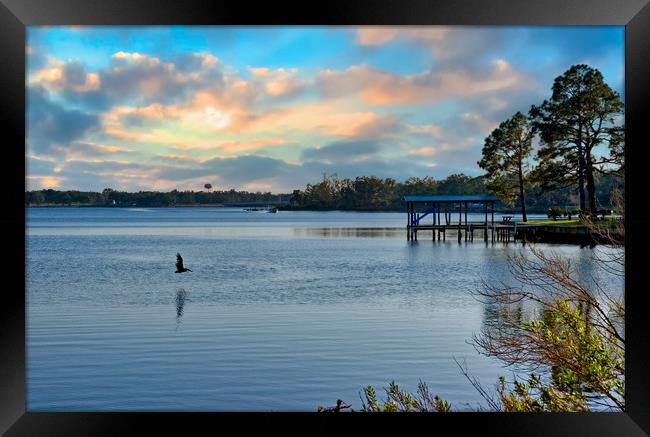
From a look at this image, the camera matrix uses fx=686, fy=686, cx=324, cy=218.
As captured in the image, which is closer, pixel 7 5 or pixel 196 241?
pixel 7 5

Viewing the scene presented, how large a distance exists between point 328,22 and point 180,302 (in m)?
13.3

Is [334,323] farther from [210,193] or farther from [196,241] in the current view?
[210,193]

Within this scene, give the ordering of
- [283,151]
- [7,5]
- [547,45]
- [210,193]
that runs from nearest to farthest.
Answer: [7,5], [547,45], [283,151], [210,193]

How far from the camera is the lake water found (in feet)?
26.6

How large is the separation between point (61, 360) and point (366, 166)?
64.8 metres

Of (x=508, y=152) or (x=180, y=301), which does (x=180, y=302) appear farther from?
(x=508, y=152)

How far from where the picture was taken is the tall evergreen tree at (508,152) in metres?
35.2

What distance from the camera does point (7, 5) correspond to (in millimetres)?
3377

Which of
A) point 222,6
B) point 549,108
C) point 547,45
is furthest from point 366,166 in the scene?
point 222,6

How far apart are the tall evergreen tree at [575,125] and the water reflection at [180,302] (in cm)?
1673

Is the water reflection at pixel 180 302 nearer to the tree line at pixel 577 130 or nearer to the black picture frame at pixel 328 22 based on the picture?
the black picture frame at pixel 328 22

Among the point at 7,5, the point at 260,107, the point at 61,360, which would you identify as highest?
the point at 260,107

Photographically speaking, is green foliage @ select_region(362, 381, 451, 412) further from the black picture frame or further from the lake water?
the lake water

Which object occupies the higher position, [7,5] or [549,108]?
[549,108]
